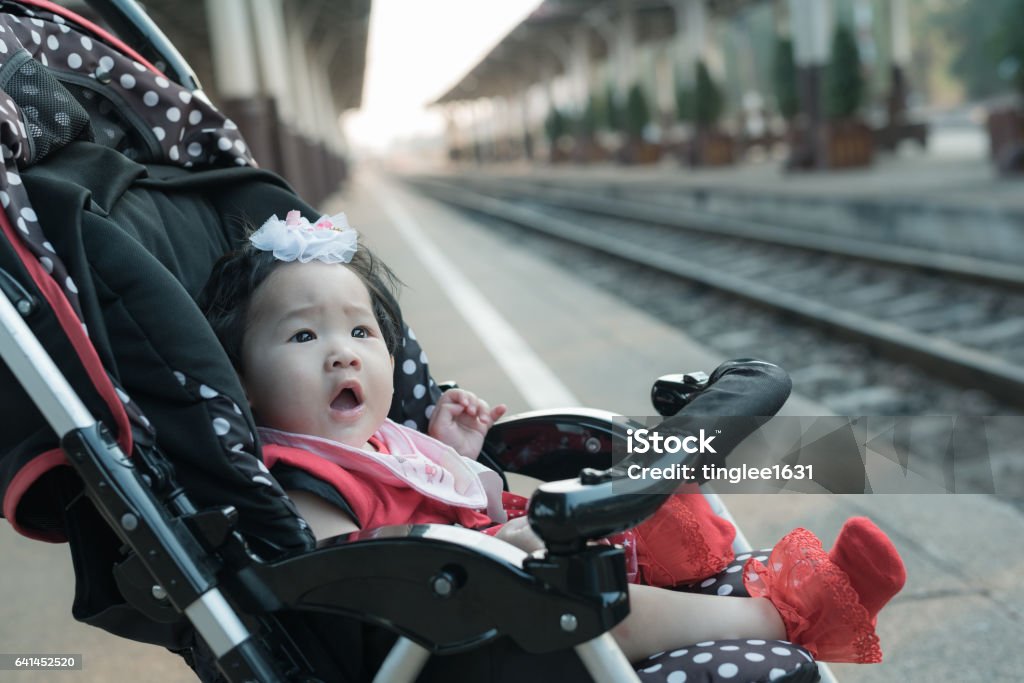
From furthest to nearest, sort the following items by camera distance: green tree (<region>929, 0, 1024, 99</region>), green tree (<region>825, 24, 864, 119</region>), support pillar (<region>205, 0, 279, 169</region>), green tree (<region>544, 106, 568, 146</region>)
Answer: green tree (<region>929, 0, 1024, 99</region>), green tree (<region>544, 106, 568, 146</region>), green tree (<region>825, 24, 864, 119</region>), support pillar (<region>205, 0, 279, 169</region>)

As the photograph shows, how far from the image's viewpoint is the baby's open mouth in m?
1.70

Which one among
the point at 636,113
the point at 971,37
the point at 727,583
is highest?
the point at 971,37

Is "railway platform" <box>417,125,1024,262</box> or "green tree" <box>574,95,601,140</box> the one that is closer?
"railway platform" <box>417,125,1024,262</box>

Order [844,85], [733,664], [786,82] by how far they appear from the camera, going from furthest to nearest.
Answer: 1. [786,82]
2. [844,85]
3. [733,664]

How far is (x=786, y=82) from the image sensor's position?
22.9 meters

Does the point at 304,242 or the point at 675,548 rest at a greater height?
the point at 304,242

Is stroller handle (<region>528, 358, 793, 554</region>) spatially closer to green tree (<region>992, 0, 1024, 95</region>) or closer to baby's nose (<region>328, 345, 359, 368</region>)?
baby's nose (<region>328, 345, 359, 368</region>)

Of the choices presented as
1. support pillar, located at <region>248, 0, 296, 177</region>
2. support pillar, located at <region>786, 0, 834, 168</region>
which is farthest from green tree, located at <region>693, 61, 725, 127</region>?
support pillar, located at <region>248, 0, 296, 177</region>

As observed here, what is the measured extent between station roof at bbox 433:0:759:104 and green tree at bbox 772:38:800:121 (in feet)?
25.1

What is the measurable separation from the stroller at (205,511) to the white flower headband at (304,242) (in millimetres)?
232

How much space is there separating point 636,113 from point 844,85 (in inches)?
500

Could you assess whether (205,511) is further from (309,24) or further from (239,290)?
(309,24)

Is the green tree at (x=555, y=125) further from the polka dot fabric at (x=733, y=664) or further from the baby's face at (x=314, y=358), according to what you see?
the polka dot fabric at (x=733, y=664)

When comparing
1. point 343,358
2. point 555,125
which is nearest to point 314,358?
point 343,358
